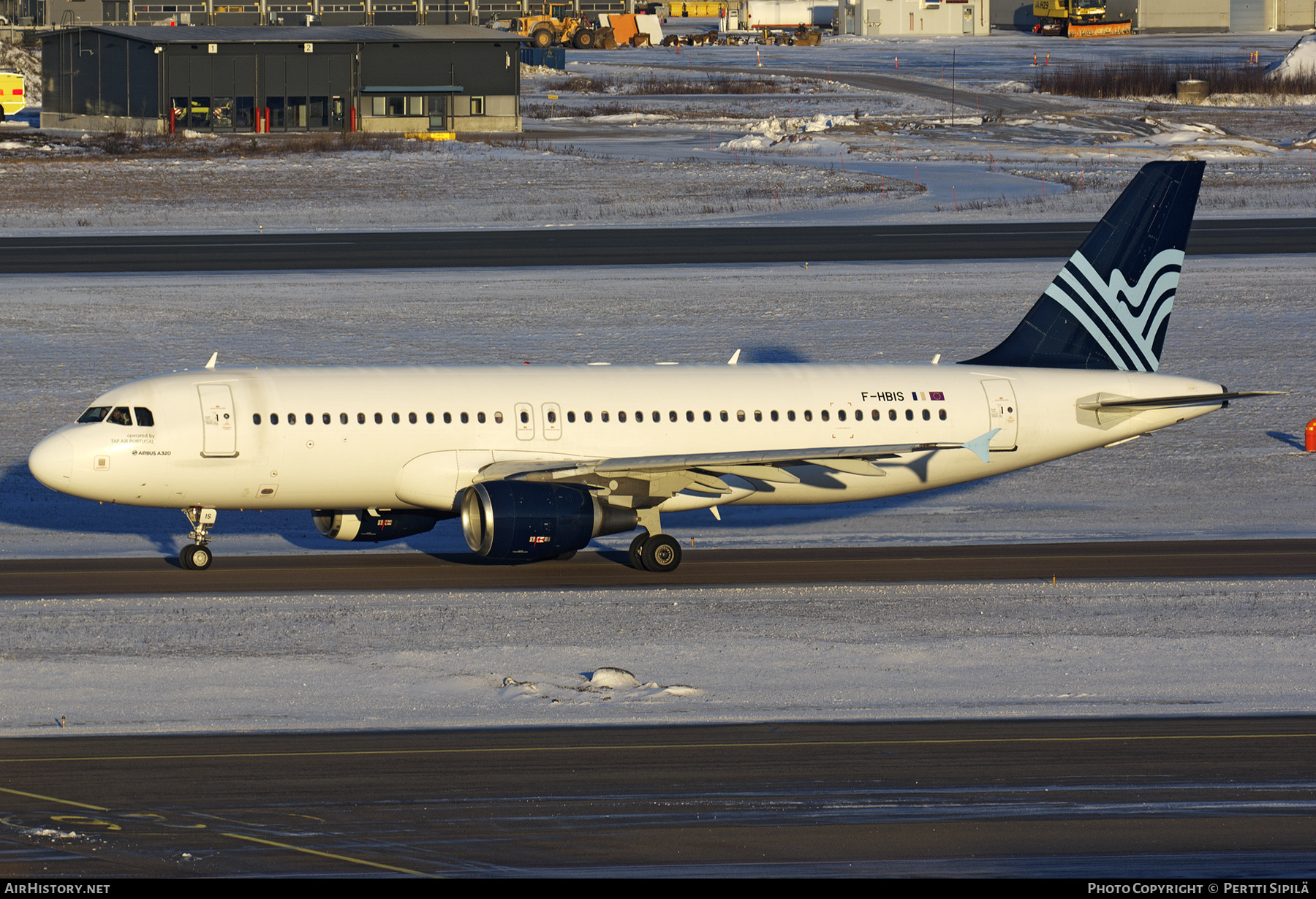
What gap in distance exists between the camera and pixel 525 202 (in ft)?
292

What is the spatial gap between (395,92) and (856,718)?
11297 centimetres

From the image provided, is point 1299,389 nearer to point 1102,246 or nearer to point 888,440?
point 1102,246

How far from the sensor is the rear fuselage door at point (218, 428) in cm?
3372

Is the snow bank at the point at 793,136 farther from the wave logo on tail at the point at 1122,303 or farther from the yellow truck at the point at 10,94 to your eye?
the wave logo on tail at the point at 1122,303

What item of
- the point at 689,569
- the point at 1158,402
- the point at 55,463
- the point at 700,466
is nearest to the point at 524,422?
the point at 700,466

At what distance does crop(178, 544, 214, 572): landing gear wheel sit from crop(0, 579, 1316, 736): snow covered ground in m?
2.46

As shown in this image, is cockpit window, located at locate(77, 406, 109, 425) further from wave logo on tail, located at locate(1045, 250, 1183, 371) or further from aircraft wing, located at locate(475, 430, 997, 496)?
wave logo on tail, located at locate(1045, 250, 1183, 371)

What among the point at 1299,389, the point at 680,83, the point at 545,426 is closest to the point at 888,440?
the point at 545,426

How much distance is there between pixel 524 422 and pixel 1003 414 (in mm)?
10972

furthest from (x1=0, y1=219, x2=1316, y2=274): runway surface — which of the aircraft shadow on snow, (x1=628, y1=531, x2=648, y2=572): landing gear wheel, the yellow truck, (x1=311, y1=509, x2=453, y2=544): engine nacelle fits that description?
the yellow truck

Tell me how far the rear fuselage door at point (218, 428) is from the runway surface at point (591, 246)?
118 feet

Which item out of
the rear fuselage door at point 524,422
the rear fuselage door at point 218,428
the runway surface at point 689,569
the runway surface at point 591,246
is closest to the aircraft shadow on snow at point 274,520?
the runway surface at point 689,569

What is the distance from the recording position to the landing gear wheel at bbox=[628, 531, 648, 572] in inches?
1393

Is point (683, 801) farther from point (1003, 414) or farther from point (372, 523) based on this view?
point (1003, 414)
